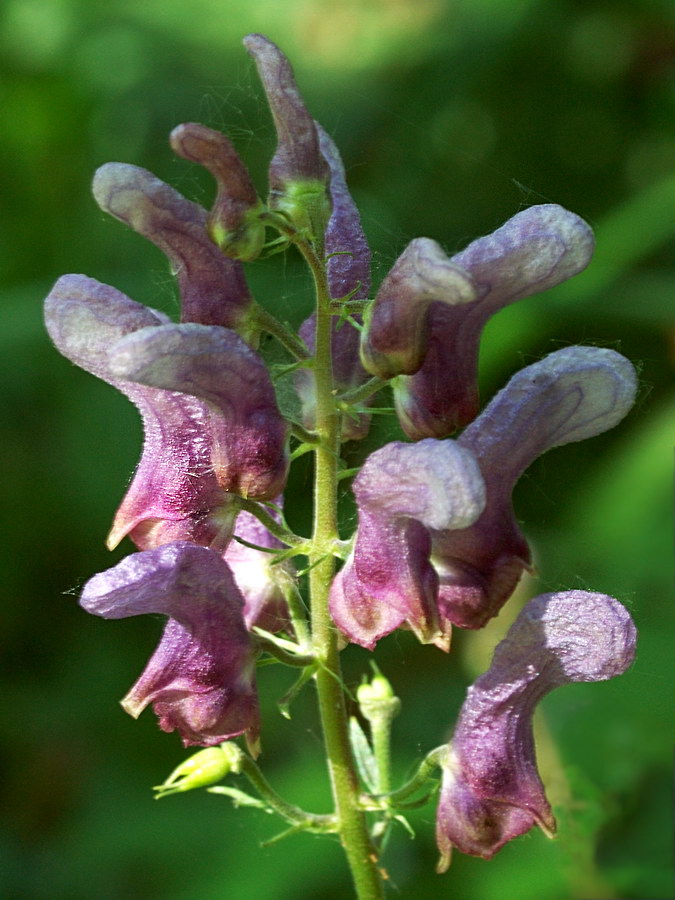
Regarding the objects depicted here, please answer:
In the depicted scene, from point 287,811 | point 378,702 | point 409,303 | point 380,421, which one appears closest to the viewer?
point 409,303

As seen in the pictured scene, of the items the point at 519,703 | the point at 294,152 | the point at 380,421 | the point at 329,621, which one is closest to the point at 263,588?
the point at 329,621

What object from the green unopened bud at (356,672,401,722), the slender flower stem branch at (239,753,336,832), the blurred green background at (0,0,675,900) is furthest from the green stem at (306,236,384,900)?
the blurred green background at (0,0,675,900)

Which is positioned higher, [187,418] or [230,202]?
[230,202]

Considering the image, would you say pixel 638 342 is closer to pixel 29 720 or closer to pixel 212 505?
pixel 29 720

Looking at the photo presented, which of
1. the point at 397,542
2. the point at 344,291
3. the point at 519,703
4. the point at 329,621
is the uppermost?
the point at 344,291

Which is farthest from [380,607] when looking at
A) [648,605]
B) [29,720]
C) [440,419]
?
[29,720]

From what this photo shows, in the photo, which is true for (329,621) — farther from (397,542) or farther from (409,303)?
(409,303)
